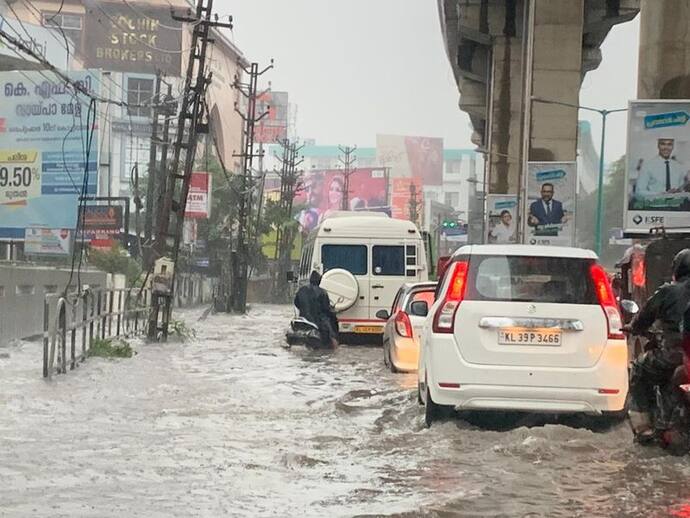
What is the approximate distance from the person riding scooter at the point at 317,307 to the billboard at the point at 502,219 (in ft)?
44.5

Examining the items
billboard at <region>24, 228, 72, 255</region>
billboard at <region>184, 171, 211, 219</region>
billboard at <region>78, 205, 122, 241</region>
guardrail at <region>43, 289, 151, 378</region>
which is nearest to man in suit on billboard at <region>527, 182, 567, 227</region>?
guardrail at <region>43, 289, 151, 378</region>

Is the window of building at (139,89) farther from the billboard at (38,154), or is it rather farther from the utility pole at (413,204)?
the utility pole at (413,204)

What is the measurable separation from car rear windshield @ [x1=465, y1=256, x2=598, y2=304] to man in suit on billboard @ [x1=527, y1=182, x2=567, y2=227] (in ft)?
53.5

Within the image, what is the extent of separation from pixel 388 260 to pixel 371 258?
0.34 meters

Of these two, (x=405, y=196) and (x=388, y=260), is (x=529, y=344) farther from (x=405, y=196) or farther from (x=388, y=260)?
(x=405, y=196)

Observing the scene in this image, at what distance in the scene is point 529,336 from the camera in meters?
8.26

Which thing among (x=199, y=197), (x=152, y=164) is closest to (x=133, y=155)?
(x=199, y=197)

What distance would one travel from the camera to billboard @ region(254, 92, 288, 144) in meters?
107

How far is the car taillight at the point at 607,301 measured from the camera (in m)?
8.34

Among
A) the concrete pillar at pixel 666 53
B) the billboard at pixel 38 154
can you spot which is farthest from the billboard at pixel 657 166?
the billboard at pixel 38 154

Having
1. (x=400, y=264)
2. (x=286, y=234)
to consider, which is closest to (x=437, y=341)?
(x=400, y=264)

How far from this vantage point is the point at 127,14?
8144 cm

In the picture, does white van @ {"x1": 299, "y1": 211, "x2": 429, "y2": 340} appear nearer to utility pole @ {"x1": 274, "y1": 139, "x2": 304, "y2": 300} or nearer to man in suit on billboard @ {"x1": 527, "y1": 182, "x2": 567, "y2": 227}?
man in suit on billboard @ {"x1": 527, "y1": 182, "x2": 567, "y2": 227}

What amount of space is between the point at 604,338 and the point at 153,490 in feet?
12.2
